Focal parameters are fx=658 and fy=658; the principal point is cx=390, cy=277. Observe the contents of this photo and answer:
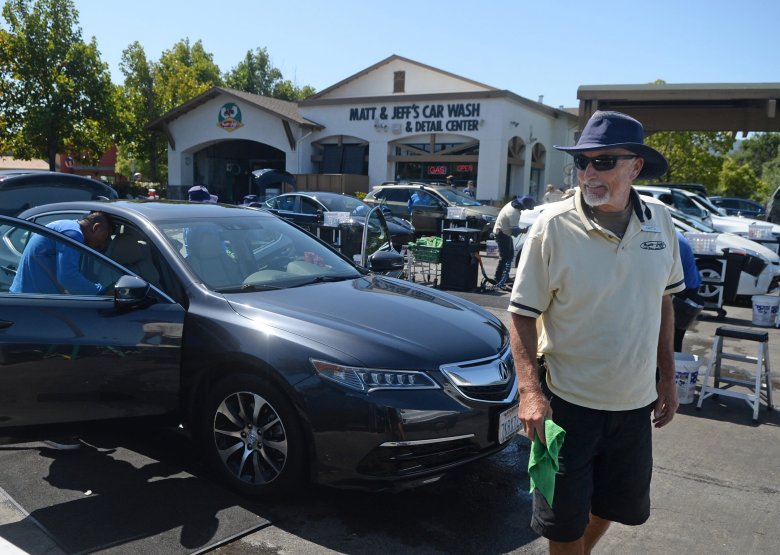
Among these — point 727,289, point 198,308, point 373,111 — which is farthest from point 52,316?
point 373,111

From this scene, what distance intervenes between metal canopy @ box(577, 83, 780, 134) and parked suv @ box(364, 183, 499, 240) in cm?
464

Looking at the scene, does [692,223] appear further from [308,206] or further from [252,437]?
[252,437]

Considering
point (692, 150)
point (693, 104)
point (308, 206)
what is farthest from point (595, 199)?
point (692, 150)

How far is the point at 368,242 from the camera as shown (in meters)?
10.5

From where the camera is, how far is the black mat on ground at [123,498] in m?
3.21

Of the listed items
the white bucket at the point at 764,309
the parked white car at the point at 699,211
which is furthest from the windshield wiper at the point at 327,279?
the parked white car at the point at 699,211

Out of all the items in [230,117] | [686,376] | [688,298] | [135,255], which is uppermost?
[230,117]

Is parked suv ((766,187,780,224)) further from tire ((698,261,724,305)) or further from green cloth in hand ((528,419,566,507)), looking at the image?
green cloth in hand ((528,419,566,507))

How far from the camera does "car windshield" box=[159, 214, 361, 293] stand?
408cm

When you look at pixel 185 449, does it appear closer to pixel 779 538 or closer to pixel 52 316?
pixel 52 316

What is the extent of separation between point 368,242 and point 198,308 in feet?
22.6

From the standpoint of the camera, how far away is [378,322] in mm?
3641

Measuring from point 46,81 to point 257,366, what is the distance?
28.7 meters

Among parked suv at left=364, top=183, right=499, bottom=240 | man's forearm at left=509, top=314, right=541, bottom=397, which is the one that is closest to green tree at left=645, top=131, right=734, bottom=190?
parked suv at left=364, top=183, right=499, bottom=240
